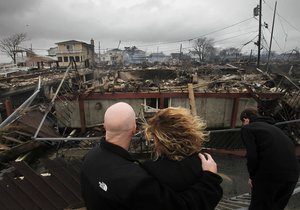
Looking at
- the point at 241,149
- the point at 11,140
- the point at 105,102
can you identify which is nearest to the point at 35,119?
the point at 11,140

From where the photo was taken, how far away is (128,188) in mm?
1109

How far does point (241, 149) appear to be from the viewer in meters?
8.48

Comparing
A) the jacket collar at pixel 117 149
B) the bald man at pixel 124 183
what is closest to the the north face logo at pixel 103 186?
the bald man at pixel 124 183

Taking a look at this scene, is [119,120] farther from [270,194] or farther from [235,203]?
[235,203]

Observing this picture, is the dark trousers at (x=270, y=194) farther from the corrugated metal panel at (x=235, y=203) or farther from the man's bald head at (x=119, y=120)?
the man's bald head at (x=119, y=120)

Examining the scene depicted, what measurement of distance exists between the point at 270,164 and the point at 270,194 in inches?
16.4

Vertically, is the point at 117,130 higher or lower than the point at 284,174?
higher

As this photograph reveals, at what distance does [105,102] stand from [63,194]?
7328mm

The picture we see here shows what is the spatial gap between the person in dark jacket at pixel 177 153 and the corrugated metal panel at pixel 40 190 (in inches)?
108

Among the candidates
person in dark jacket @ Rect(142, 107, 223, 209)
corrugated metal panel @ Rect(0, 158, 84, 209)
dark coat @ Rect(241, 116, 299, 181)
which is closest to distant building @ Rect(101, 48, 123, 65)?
corrugated metal panel @ Rect(0, 158, 84, 209)

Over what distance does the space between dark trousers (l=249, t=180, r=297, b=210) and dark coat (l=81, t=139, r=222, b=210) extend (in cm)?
138

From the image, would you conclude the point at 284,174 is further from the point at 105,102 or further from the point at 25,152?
the point at 105,102

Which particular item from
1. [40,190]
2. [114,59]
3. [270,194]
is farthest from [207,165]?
[114,59]

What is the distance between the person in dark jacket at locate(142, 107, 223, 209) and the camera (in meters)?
1.23
